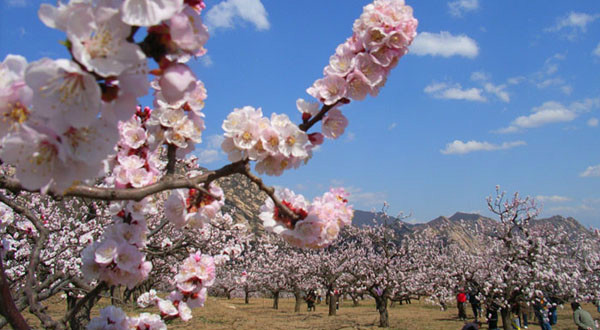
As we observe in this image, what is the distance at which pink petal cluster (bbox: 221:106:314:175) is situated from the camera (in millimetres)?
1617

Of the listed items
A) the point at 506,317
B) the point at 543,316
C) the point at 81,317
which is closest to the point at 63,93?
the point at 81,317

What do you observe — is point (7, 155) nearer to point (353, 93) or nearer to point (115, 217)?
point (115, 217)

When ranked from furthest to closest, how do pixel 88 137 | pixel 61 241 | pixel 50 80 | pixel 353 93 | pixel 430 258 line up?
pixel 430 258 → pixel 61 241 → pixel 353 93 → pixel 88 137 → pixel 50 80

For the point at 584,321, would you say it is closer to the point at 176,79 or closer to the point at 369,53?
the point at 369,53

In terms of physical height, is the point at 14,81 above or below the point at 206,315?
above

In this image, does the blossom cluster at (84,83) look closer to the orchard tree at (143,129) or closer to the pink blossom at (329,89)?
the orchard tree at (143,129)

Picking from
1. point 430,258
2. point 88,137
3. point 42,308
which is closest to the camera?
point 88,137

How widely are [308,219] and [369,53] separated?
2.72 ft

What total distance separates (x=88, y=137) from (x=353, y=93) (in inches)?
47.3

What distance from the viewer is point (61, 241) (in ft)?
25.2

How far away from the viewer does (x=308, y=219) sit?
1647 mm

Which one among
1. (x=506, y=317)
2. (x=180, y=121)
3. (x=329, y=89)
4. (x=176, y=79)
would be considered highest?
(x=329, y=89)

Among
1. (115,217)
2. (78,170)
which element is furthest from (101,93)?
(115,217)

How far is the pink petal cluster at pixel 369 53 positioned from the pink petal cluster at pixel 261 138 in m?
0.24
